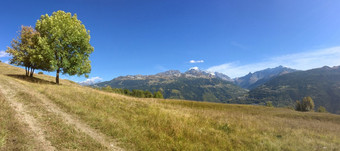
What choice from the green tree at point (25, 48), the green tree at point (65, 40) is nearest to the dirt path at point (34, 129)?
the green tree at point (65, 40)

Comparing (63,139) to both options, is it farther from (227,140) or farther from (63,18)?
(63,18)

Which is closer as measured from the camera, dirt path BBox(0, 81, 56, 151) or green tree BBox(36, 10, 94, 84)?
dirt path BBox(0, 81, 56, 151)

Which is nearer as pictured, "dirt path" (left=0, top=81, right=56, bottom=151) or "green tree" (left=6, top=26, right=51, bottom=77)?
"dirt path" (left=0, top=81, right=56, bottom=151)

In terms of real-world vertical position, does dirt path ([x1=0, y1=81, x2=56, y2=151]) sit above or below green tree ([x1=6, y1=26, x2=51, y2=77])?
below

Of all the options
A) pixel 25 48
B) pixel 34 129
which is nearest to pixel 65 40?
pixel 25 48

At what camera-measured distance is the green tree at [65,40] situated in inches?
1078

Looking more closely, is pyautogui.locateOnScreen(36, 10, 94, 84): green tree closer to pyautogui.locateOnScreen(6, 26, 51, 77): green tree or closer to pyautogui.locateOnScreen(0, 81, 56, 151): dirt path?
pyautogui.locateOnScreen(6, 26, 51, 77): green tree

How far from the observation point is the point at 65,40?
2753 centimetres

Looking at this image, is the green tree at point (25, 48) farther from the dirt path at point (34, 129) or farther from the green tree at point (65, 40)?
the dirt path at point (34, 129)

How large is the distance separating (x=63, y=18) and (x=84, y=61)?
9264mm

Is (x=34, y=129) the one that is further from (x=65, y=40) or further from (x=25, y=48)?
(x=25, y=48)

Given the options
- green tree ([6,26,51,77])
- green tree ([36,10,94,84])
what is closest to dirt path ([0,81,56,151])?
green tree ([36,10,94,84])

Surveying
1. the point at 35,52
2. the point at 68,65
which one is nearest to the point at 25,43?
the point at 35,52

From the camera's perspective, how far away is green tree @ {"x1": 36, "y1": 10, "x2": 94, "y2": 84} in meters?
27.4
